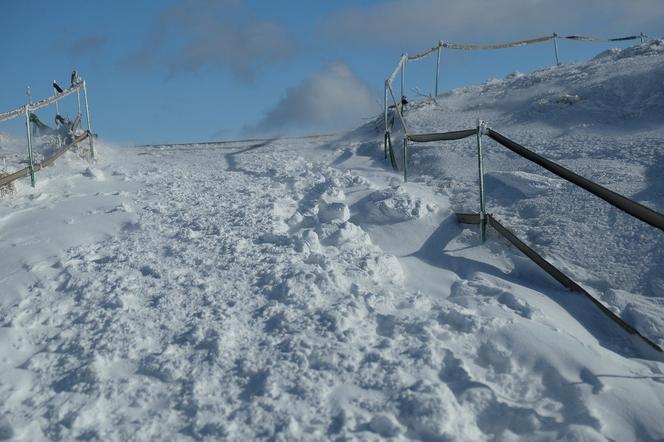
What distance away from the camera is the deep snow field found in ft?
12.1

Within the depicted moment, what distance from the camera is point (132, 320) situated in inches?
185

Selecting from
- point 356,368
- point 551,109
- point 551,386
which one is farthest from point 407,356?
point 551,109

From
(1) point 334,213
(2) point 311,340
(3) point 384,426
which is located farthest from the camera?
(1) point 334,213

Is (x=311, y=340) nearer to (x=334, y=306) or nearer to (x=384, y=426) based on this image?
(x=334, y=306)

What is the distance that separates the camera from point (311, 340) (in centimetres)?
429

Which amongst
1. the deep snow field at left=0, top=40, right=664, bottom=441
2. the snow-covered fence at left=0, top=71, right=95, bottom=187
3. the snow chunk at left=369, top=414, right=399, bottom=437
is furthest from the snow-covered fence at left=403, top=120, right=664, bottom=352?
the snow-covered fence at left=0, top=71, right=95, bottom=187

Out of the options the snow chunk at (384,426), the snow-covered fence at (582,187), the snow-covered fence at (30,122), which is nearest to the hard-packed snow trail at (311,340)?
the snow chunk at (384,426)

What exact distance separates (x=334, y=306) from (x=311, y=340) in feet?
1.66

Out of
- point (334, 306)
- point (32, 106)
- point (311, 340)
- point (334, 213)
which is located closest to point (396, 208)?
point (334, 213)

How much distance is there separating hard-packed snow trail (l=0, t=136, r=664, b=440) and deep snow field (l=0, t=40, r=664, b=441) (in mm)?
16

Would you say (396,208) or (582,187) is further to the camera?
(396,208)

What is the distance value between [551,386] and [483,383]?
0.43m

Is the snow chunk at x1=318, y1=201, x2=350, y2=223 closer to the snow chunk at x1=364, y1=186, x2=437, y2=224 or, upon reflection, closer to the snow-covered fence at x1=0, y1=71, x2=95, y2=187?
the snow chunk at x1=364, y1=186, x2=437, y2=224

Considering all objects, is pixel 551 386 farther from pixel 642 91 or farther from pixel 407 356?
pixel 642 91
